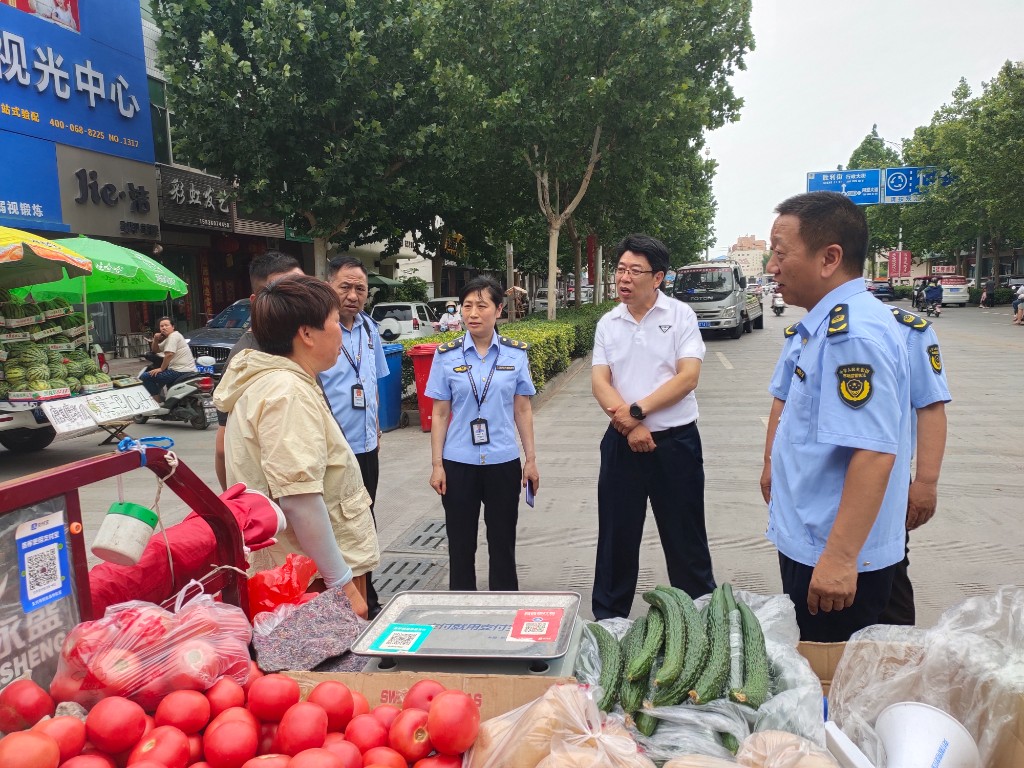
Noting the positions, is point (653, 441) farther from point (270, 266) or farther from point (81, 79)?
point (81, 79)

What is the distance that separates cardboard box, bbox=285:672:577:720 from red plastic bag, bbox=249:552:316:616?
0.37m

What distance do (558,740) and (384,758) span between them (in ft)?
1.15

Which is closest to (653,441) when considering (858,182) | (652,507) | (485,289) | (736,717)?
(652,507)

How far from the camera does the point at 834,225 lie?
210cm

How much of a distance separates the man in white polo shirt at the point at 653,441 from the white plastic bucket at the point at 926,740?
1848 millimetres

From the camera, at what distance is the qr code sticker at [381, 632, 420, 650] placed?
5.79 ft

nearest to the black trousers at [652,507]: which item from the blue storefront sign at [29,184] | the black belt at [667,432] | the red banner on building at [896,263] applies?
the black belt at [667,432]

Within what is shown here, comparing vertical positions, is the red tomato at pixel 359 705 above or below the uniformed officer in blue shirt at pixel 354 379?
below

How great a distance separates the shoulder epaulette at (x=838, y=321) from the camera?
6.58 ft

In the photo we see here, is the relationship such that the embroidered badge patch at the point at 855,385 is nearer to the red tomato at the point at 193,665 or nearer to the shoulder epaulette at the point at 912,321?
the shoulder epaulette at the point at 912,321

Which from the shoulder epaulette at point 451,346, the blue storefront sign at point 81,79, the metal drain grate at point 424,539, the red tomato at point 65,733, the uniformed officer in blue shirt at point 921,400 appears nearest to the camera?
the red tomato at point 65,733

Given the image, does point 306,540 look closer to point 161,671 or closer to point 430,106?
point 161,671

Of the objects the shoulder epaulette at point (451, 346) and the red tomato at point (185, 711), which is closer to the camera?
the red tomato at point (185, 711)

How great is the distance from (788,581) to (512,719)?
124 cm
